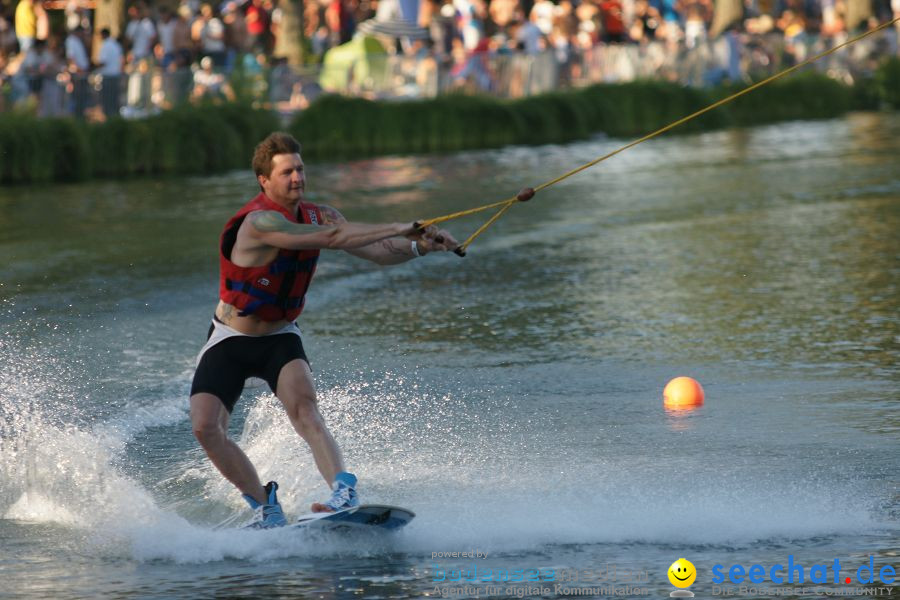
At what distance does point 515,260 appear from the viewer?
14930mm

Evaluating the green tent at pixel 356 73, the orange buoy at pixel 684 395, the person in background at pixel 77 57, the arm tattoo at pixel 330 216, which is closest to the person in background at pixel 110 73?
the person in background at pixel 77 57

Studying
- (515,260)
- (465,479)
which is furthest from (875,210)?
(465,479)

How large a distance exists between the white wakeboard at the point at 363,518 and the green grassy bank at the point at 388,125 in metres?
16.0

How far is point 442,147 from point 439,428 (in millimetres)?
16852

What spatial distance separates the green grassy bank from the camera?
22.1m

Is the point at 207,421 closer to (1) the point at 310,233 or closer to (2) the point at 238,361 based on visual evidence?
(2) the point at 238,361

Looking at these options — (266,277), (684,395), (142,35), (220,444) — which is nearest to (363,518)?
(220,444)

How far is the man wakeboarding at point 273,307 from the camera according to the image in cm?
672

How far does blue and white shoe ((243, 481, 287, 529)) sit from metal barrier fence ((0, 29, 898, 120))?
15908mm

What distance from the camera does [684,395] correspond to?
9211 mm

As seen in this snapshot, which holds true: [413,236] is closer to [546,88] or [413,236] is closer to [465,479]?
[465,479]

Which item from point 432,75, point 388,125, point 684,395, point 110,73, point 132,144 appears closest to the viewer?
point 684,395

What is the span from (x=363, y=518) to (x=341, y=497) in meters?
0.13

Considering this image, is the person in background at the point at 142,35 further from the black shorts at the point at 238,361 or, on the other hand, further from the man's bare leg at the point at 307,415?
the man's bare leg at the point at 307,415
